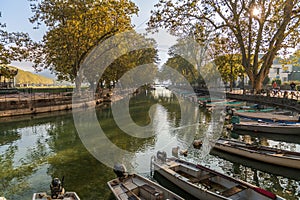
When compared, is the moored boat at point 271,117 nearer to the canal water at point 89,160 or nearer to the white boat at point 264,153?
the canal water at point 89,160

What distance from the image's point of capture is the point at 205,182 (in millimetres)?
9672

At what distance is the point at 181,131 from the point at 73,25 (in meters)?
23.1

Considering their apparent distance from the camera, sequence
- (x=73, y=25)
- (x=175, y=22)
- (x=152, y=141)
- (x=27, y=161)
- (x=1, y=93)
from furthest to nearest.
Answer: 1. (x=1, y=93)
2. (x=73, y=25)
3. (x=175, y=22)
4. (x=152, y=141)
5. (x=27, y=161)

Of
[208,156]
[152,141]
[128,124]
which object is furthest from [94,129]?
[208,156]

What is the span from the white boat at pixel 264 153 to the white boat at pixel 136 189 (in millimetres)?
7078

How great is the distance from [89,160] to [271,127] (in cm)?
1480

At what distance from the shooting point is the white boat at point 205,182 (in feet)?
26.5

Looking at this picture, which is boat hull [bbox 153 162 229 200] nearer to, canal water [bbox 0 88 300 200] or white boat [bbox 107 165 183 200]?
white boat [bbox 107 165 183 200]

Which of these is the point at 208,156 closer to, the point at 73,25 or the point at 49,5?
the point at 73,25

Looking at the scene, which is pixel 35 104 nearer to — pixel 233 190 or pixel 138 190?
pixel 138 190

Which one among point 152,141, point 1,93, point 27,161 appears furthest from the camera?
point 1,93

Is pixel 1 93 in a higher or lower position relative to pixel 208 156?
higher

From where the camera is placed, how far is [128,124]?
25625 millimetres

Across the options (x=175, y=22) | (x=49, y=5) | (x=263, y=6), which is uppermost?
(x=49, y=5)
